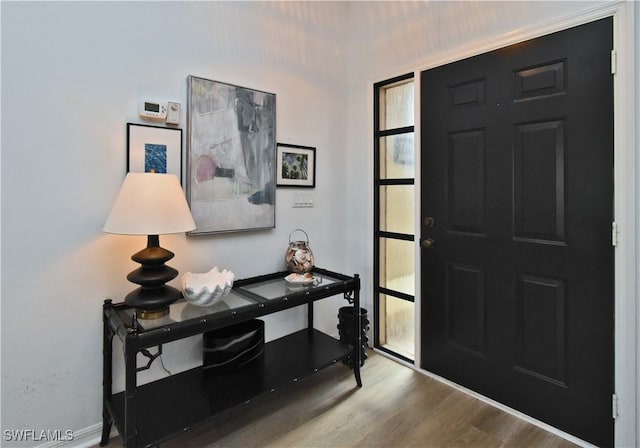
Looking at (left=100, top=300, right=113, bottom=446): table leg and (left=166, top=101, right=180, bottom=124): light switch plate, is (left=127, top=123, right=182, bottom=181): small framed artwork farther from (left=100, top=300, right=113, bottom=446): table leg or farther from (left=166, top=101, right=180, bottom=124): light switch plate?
(left=100, top=300, right=113, bottom=446): table leg

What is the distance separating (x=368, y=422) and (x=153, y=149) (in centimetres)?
187

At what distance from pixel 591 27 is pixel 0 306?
2.95 metres

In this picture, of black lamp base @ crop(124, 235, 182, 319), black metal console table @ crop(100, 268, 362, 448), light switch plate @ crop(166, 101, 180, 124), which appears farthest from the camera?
light switch plate @ crop(166, 101, 180, 124)

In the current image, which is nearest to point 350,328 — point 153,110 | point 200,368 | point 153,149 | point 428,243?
point 428,243

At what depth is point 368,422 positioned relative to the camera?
6.23 ft

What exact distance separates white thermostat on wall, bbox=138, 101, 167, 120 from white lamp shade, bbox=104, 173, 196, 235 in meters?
0.42

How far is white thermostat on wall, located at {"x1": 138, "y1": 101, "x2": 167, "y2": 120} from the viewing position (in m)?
1.78

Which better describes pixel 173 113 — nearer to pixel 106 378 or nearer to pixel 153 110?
pixel 153 110

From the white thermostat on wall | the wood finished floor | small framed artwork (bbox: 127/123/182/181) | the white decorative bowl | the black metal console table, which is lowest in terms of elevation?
the wood finished floor

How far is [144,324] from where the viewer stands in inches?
60.2

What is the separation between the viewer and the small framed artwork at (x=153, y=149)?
5.79 ft

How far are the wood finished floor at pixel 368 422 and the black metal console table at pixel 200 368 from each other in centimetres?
15

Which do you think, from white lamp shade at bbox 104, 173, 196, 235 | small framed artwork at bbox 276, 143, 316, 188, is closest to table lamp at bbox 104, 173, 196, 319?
white lamp shade at bbox 104, 173, 196, 235

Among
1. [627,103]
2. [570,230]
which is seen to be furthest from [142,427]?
[627,103]
